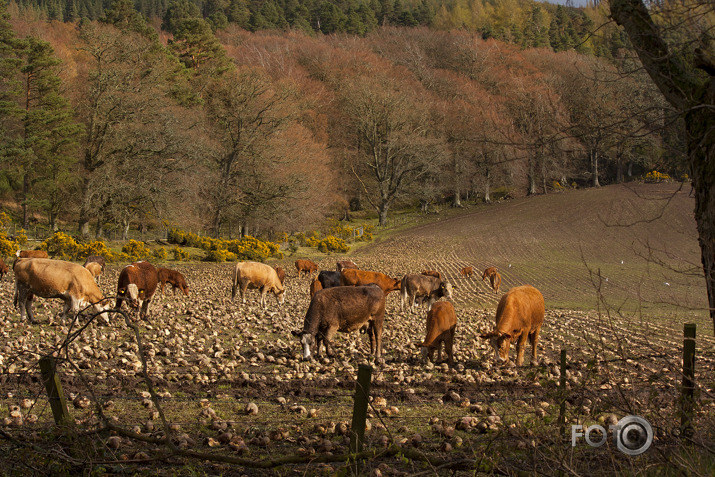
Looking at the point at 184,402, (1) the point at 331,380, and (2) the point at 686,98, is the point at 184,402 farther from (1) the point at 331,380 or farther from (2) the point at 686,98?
(2) the point at 686,98

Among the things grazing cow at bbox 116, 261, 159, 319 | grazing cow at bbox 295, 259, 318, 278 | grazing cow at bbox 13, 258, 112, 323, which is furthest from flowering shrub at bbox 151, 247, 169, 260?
grazing cow at bbox 13, 258, 112, 323

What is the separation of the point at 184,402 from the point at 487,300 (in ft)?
64.4

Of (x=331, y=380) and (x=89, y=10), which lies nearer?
(x=331, y=380)

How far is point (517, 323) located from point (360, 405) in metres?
8.11

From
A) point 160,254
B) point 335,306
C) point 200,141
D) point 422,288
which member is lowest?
point 335,306

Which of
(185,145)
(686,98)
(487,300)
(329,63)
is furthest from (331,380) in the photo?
(329,63)

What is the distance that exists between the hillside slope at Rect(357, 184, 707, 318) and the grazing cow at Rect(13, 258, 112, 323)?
15.5 metres

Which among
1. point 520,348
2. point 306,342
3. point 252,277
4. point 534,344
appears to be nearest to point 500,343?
point 520,348

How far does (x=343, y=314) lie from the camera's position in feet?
42.2

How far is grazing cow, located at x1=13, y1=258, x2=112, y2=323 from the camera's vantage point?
14.5 meters

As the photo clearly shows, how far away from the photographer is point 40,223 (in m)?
50.0

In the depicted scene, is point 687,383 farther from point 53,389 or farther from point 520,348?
point 53,389

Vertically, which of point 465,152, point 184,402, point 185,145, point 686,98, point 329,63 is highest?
point 329,63

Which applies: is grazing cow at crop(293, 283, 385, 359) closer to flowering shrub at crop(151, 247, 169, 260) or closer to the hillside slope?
the hillside slope
